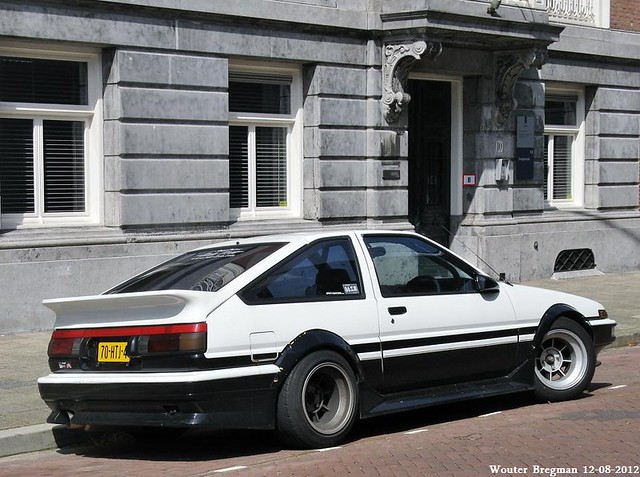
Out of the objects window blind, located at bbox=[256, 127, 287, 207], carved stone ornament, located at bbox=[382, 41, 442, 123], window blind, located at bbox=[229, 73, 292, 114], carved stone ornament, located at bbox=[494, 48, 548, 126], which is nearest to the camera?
window blind, located at bbox=[229, 73, 292, 114]

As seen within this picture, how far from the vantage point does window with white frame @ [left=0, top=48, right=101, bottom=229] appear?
14.3 metres

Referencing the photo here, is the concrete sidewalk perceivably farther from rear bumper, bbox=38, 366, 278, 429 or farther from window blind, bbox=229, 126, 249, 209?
window blind, bbox=229, 126, 249, 209

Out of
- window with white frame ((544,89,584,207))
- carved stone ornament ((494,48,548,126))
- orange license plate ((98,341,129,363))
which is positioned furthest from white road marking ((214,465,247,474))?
window with white frame ((544,89,584,207))

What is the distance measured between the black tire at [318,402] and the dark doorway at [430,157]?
11162mm

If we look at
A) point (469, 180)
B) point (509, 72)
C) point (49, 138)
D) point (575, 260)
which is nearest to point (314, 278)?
point (49, 138)

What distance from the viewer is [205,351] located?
780 cm

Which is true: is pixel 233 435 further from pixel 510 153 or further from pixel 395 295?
pixel 510 153

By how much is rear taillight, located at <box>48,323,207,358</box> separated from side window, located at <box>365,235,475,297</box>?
171 centimetres

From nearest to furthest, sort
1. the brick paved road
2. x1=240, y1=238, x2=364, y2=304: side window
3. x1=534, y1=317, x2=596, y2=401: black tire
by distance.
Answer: the brick paved road → x1=240, y1=238, x2=364, y2=304: side window → x1=534, y1=317, x2=596, y2=401: black tire

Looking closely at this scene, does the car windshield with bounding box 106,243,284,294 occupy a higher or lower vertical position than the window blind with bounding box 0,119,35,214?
lower

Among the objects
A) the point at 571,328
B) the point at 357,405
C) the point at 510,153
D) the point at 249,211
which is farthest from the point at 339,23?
the point at 357,405

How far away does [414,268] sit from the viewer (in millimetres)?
9227

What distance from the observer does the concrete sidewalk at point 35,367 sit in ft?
28.9

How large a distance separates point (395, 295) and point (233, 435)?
1709 millimetres
